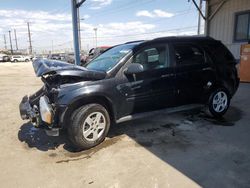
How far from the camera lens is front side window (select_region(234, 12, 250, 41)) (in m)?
11.6

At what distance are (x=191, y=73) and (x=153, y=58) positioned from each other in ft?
3.06

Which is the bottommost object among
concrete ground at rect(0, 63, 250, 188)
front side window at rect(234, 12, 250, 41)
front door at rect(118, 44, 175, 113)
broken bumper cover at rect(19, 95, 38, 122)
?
concrete ground at rect(0, 63, 250, 188)

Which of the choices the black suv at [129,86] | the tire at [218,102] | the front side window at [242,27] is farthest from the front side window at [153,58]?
the front side window at [242,27]

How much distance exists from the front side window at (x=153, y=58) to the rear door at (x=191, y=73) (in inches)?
10.2

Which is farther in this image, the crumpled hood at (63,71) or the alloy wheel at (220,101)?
the alloy wheel at (220,101)

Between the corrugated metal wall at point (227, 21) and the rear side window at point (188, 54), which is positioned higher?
the corrugated metal wall at point (227, 21)

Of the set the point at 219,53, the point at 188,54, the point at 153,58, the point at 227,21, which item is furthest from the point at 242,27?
the point at 153,58

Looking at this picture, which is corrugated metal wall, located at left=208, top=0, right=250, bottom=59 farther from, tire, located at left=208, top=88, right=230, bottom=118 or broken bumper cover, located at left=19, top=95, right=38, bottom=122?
broken bumper cover, located at left=19, top=95, right=38, bottom=122

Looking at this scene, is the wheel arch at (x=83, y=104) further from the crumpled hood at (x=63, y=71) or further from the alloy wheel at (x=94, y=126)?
the crumpled hood at (x=63, y=71)

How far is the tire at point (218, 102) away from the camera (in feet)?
17.1

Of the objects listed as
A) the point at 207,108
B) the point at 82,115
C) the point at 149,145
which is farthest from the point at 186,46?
the point at 82,115

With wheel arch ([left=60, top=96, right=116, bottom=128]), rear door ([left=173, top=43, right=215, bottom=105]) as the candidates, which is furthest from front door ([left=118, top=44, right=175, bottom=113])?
wheel arch ([left=60, top=96, right=116, bottom=128])

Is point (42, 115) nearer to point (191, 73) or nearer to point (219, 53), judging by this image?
point (191, 73)

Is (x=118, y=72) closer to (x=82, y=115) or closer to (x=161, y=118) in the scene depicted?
(x=82, y=115)
